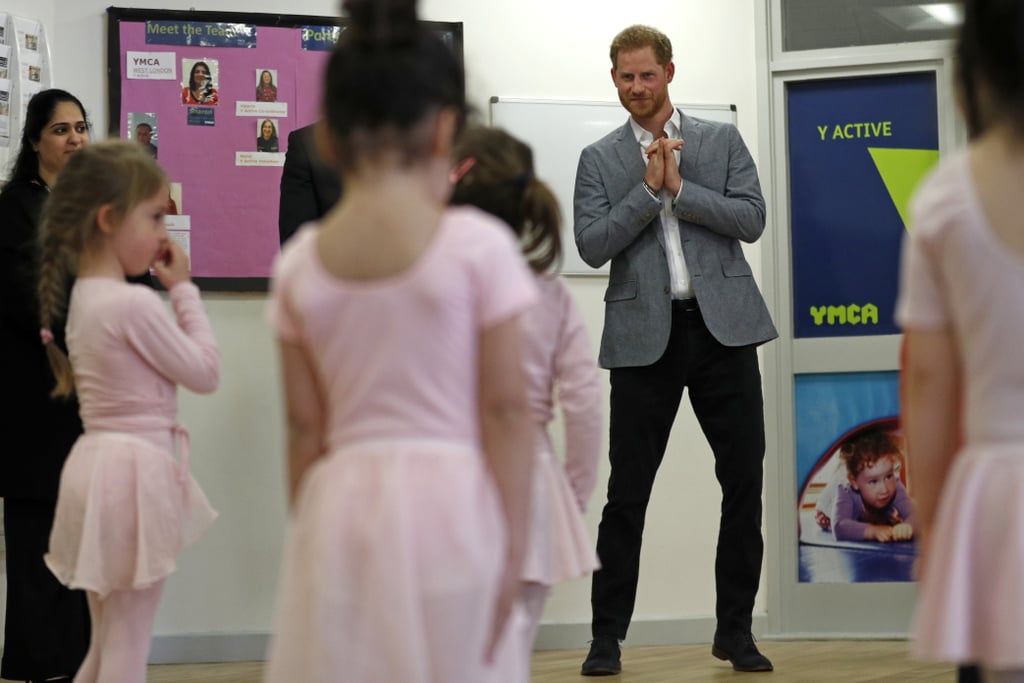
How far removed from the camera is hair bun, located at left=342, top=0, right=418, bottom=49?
60.7 inches

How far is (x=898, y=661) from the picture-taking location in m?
4.11

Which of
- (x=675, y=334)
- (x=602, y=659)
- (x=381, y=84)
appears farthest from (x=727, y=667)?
(x=381, y=84)

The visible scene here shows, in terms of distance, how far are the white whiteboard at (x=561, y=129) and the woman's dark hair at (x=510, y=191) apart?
91.0 inches

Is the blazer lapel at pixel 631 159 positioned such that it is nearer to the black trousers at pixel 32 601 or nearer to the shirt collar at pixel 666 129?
the shirt collar at pixel 666 129

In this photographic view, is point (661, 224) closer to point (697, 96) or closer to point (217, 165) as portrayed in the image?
point (697, 96)

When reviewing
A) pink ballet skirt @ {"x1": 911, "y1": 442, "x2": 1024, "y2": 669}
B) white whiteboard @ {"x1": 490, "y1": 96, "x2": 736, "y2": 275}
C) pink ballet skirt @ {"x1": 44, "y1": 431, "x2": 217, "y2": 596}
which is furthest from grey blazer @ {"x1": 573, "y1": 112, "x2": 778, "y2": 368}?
pink ballet skirt @ {"x1": 911, "y1": 442, "x2": 1024, "y2": 669}

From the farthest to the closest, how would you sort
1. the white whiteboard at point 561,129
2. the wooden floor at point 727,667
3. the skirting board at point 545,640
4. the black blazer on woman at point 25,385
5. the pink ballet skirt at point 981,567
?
the white whiteboard at point 561,129
the skirting board at point 545,640
the wooden floor at point 727,667
the black blazer on woman at point 25,385
the pink ballet skirt at point 981,567

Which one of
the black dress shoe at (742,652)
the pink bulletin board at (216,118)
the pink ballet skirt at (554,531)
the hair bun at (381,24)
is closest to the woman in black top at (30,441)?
the pink bulletin board at (216,118)

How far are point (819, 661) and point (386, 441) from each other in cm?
300

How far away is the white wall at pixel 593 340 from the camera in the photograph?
14.5 feet

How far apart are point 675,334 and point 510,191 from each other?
1.70 m

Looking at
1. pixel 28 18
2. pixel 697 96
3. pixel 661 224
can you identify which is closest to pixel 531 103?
pixel 697 96

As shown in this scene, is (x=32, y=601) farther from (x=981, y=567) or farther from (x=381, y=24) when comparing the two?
(x=981, y=567)

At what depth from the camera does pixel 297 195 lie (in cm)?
388
